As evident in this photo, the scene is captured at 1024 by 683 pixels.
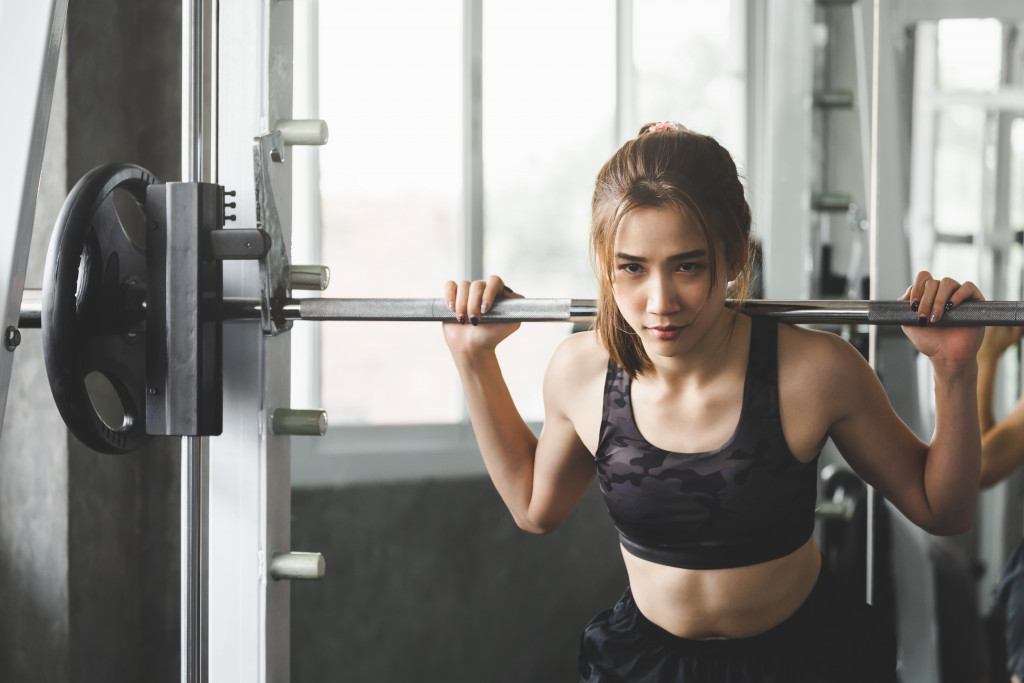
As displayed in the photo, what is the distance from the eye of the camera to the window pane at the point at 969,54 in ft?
4.66

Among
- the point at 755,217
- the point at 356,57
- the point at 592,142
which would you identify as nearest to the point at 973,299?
the point at 755,217

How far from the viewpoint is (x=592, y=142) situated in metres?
1.85

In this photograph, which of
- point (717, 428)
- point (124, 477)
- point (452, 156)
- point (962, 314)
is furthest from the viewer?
point (452, 156)

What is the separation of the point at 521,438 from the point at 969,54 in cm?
106

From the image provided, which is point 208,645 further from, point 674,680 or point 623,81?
point 623,81

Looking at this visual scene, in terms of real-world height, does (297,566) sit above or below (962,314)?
below

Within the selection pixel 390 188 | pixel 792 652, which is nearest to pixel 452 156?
pixel 390 188

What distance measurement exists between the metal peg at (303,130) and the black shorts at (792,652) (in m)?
0.75

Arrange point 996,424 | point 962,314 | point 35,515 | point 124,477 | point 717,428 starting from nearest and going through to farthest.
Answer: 1. point 962,314
2. point 717,428
3. point 996,424
4. point 35,515
5. point 124,477

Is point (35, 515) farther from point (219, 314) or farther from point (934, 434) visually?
point (934, 434)

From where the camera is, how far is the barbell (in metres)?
0.92

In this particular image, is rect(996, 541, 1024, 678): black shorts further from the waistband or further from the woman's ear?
the woman's ear

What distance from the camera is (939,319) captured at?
86cm

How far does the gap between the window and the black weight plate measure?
59cm
